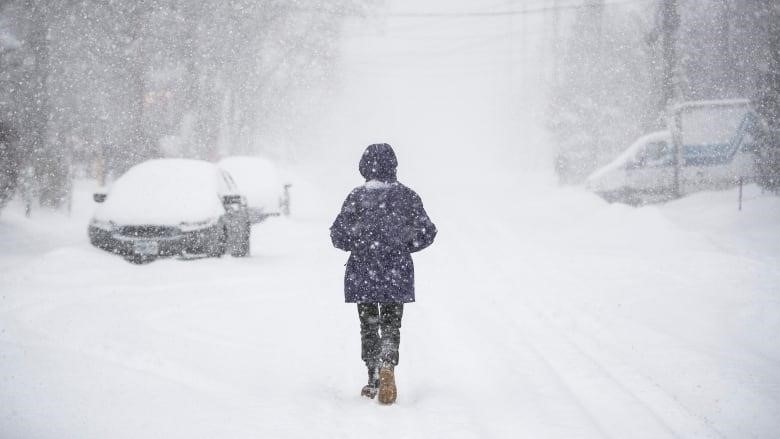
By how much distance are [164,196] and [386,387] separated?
22.5 ft

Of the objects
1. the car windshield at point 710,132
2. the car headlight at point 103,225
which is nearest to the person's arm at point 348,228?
the car headlight at point 103,225

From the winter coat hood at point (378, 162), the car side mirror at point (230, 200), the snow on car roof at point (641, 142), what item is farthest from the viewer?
the snow on car roof at point (641, 142)

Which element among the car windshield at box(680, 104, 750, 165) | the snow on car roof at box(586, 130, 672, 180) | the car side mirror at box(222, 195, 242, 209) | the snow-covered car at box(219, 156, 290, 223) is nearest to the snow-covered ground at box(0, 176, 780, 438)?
the car side mirror at box(222, 195, 242, 209)

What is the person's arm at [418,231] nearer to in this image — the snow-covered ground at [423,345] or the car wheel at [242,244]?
the snow-covered ground at [423,345]

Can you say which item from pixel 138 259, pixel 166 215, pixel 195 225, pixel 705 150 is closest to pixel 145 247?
pixel 138 259

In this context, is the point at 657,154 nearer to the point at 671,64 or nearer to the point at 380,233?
the point at 671,64

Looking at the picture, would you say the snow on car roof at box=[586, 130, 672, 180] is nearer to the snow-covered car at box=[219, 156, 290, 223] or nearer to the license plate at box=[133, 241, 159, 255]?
the snow-covered car at box=[219, 156, 290, 223]

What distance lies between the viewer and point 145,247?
9.59 metres

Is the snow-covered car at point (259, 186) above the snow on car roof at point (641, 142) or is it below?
below

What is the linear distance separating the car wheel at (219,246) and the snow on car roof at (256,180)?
16.1 ft

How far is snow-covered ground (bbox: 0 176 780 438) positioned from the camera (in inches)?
168

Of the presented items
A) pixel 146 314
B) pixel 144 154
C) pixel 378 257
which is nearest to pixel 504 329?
pixel 378 257

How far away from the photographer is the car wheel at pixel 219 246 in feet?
33.7

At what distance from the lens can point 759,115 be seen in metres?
15.2
